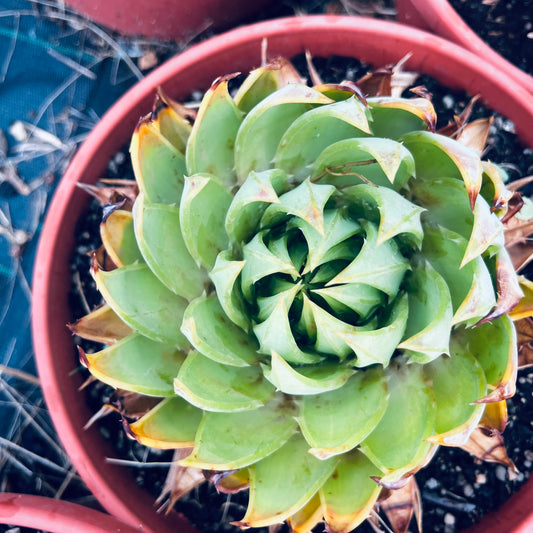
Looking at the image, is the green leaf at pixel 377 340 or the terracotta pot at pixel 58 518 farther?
the terracotta pot at pixel 58 518

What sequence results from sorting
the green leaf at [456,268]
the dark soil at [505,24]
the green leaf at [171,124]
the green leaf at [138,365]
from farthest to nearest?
the dark soil at [505,24], the green leaf at [171,124], the green leaf at [138,365], the green leaf at [456,268]

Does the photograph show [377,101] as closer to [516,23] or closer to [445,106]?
[445,106]

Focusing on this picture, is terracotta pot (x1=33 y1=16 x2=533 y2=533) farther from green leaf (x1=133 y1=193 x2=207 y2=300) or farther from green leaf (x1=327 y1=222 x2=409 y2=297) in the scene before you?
green leaf (x1=327 y1=222 x2=409 y2=297)

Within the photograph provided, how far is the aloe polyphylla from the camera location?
0.66 meters

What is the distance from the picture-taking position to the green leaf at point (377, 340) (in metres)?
0.62

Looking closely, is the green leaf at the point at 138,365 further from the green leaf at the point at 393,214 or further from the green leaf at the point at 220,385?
the green leaf at the point at 393,214

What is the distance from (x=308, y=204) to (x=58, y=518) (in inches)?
24.8

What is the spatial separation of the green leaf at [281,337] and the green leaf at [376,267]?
7 centimetres

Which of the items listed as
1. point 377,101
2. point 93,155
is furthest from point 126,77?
point 377,101

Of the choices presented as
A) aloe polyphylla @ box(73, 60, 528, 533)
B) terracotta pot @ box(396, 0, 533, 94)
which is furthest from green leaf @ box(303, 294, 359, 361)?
terracotta pot @ box(396, 0, 533, 94)

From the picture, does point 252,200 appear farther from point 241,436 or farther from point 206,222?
point 241,436

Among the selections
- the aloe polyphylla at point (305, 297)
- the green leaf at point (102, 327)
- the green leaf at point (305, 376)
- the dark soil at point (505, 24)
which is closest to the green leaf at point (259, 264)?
the aloe polyphylla at point (305, 297)

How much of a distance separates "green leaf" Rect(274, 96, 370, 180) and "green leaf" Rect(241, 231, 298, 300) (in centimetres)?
11

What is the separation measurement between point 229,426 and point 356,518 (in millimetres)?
187
